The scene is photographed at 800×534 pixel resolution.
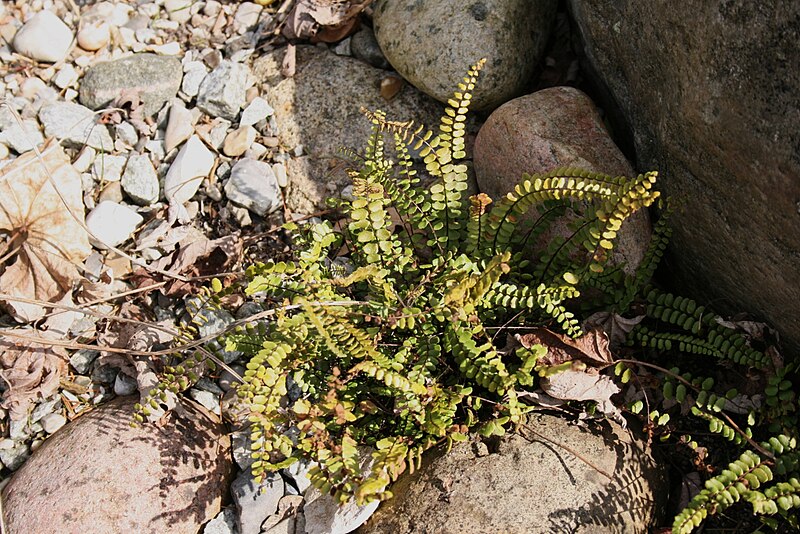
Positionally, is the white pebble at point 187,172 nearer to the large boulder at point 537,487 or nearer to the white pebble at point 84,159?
the white pebble at point 84,159

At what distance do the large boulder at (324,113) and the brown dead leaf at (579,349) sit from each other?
5.69ft

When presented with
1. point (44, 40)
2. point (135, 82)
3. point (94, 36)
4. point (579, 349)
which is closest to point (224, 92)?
point (135, 82)

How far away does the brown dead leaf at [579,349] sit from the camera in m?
3.36

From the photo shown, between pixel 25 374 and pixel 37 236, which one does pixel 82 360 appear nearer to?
pixel 25 374

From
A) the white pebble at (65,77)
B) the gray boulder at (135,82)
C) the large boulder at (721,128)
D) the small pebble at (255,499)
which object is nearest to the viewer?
the large boulder at (721,128)

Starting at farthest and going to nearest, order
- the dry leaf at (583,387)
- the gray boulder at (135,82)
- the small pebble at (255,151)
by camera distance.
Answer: the gray boulder at (135,82), the small pebble at (255,151), the dry leaf at (583,387)

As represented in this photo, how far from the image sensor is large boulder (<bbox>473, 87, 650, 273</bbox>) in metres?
3.76

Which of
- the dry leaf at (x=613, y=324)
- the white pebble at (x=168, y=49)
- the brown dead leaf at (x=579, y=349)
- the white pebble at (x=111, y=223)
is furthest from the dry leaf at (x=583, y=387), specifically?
the white pebble at (x=168, y=49)

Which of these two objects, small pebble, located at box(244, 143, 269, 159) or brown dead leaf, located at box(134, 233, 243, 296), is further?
small pebble, located at box(244, 143, 269, 159)

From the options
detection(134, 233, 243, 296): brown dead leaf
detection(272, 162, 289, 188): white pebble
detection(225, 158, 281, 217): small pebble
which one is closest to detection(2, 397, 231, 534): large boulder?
detection(134, 233, 243, 296): brown dead leaf

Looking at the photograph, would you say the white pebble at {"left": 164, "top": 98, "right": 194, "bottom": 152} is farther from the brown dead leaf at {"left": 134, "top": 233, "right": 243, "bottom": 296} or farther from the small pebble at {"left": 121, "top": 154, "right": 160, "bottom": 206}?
the brown dead leaf at {"left": 134, "top": 233, "right": 243, "bottom": 296}

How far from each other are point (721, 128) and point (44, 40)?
430 centimetres

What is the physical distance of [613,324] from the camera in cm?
359

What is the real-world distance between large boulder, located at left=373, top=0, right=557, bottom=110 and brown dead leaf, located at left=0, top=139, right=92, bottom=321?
2.13m
